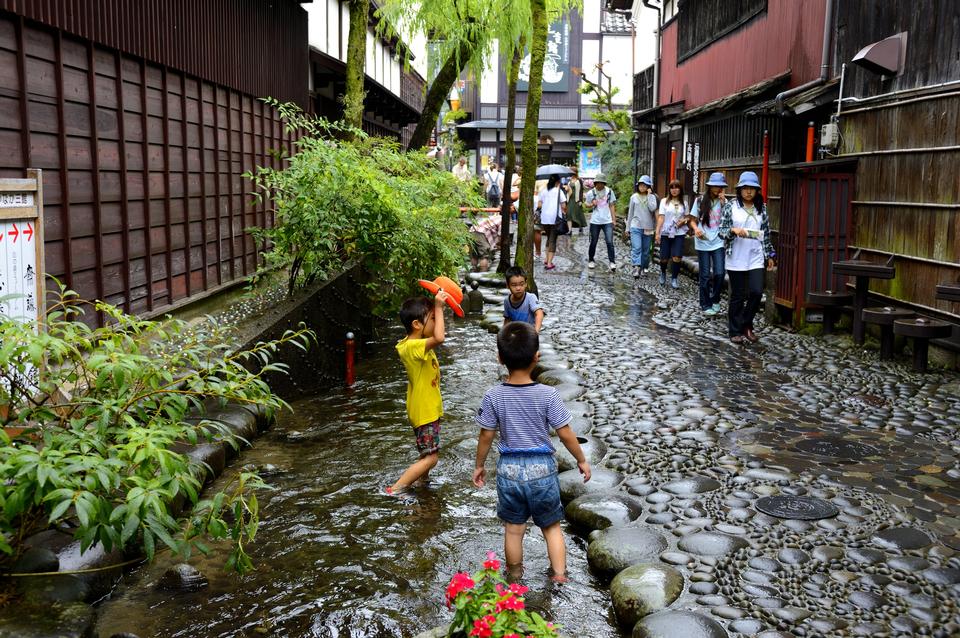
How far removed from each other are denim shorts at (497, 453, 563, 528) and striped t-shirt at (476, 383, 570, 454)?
2.8 inches

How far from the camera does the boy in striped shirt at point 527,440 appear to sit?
5910 mm

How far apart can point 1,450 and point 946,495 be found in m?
6.20

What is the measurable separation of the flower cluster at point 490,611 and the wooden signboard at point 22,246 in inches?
143

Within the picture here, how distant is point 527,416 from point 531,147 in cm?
1202

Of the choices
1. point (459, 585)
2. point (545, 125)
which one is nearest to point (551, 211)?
point (459, 585)

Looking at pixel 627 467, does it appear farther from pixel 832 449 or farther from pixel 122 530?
pixel 122 530

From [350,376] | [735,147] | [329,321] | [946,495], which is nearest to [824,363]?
[946,495]

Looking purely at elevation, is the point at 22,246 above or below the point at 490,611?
above

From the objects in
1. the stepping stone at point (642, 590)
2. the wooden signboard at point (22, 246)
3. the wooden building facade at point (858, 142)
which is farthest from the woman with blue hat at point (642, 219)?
the stepping stone at point (642, 590)

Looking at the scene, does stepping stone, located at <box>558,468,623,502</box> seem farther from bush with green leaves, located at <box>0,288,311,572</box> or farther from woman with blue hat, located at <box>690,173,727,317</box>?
woman with blue hat, located at <box>690,173,727,317</box>

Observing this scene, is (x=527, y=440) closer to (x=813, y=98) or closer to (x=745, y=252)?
(x=745, y=252)

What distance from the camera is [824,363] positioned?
11.7 m

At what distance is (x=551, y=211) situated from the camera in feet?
74.8

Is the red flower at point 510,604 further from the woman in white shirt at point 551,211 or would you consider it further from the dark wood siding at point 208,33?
the woman in white shirt at point 551,211
